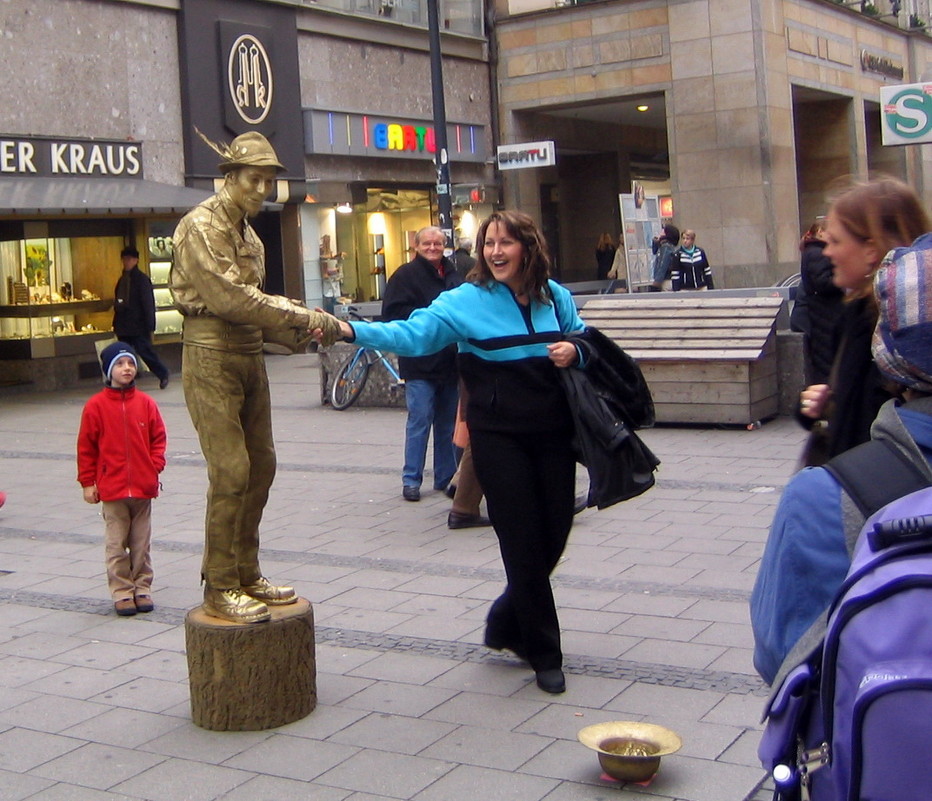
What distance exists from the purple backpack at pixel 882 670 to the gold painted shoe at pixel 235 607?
327 cm

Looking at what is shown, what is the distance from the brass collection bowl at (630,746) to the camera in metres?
4.10

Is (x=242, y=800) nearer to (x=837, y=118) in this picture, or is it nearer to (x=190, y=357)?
(x=190, y=357)

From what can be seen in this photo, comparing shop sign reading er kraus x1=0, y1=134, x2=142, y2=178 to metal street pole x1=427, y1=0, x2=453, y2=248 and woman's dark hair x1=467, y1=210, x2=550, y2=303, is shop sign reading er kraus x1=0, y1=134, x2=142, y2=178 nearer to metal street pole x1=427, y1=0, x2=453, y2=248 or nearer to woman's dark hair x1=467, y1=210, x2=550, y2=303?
metal street pole x1=427, y1=0, x2=453, y2=248

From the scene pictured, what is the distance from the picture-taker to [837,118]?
1149 inches

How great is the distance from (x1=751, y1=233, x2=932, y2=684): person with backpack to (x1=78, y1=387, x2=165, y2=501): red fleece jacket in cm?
483

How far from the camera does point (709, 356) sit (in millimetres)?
11375

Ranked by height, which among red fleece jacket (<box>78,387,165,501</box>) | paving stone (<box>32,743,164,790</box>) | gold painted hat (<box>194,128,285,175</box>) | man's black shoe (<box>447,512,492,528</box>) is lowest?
paving stone (<box>32,743,164,790</box>)

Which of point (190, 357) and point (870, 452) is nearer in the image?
point (870, 452)

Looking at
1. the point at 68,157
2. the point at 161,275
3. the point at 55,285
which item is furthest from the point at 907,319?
the point at 161,275

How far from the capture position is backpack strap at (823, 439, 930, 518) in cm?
189

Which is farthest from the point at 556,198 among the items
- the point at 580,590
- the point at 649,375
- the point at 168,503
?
the point at 580,590

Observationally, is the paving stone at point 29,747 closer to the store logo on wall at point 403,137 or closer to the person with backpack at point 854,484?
the person with backpack at point 854,484

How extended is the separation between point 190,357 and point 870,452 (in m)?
3.27

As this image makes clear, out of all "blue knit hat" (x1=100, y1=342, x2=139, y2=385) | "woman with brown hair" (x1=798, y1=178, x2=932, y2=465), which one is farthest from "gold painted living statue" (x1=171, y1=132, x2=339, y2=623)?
"woman with brown hair" (x1=798, y1=178, x2=932, y2=465)
